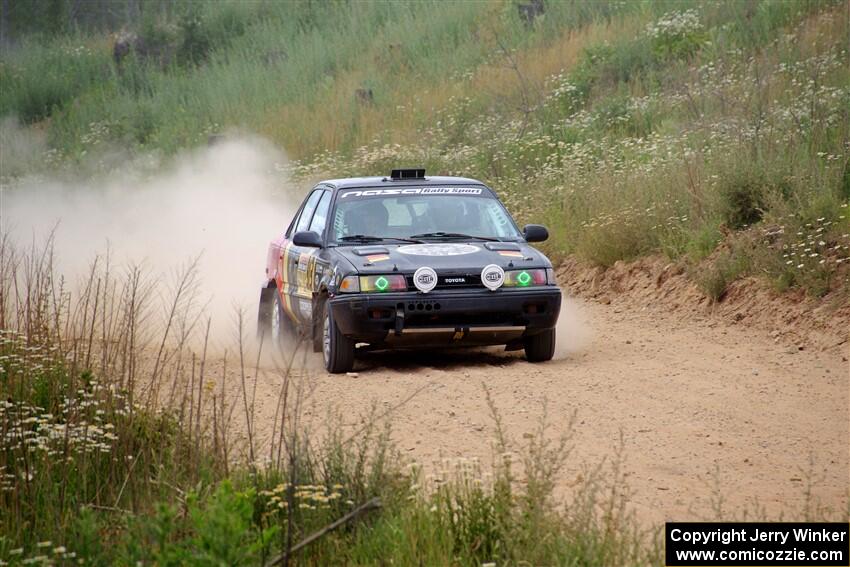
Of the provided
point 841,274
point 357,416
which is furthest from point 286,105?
point 357,416

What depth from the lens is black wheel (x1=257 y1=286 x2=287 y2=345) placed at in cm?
1328

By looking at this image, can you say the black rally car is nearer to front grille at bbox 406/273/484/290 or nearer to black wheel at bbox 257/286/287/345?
front grille at bbox 406/273/484/290

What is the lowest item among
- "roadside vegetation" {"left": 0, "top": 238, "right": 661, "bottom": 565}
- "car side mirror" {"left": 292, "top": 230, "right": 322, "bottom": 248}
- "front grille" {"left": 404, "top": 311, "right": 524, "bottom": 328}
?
"roadside vegetation" {"left": 0, "top": 238, "right": 661, "bottom": 565}

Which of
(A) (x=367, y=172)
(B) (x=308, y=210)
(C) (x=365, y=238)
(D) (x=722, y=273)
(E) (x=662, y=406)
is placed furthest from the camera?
(A) (x=367, y=172)

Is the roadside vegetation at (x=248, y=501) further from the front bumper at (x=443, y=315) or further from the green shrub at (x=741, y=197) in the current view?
the green shrub at (x=741, y=197)

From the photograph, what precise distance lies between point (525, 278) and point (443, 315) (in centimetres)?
79

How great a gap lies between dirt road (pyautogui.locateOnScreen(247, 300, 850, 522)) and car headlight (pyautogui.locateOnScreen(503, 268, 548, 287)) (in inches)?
27.3

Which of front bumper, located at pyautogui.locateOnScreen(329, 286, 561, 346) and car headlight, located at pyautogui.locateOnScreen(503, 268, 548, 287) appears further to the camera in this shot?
car headlight, located at pyautogui.locateOnScreen(503, 268, 548, 287)

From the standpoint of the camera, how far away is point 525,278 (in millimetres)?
11219

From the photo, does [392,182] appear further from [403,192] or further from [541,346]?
[541,346]

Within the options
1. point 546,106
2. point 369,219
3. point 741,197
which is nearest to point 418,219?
point 369,219

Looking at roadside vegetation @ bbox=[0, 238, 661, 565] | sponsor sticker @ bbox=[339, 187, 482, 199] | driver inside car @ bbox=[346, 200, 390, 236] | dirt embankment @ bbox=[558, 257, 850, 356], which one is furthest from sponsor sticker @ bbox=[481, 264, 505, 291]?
roadside vegetation @ bbox=[0, 238, 661, 565]

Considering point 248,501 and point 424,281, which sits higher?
point 424,281

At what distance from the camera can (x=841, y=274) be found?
1266 cm
